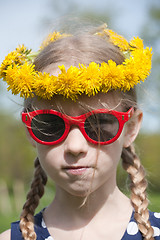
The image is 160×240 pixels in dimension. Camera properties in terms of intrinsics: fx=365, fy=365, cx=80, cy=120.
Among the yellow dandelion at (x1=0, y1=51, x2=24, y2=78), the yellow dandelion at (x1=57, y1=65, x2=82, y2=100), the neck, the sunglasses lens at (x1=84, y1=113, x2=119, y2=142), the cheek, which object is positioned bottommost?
the neck

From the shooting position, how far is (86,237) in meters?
2.29

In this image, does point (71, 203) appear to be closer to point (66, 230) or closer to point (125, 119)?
point (66, 230)

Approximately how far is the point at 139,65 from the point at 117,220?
3.26ft

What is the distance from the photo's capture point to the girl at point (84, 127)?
2.16m

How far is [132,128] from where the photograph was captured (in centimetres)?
246

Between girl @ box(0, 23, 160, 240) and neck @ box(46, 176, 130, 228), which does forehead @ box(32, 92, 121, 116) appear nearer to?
girl @ box(0, 23, 160, 240)

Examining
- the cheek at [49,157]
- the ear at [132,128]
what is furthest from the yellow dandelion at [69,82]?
the ear at [132,128]

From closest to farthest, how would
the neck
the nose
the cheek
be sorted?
the nose → the cheek → the neck

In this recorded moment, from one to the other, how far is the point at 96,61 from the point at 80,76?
0.20 m

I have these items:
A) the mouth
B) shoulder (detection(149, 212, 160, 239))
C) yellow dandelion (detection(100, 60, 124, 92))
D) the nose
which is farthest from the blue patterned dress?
yellow dandelion (detection(100, 60, 124, 92))

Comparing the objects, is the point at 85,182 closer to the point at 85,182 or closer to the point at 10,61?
the point at 85,182

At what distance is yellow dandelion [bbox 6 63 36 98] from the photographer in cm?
224

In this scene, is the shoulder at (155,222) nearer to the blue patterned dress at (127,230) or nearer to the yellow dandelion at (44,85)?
the blue patterned dress at (127,230)

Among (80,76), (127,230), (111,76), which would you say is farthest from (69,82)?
(127,230)
